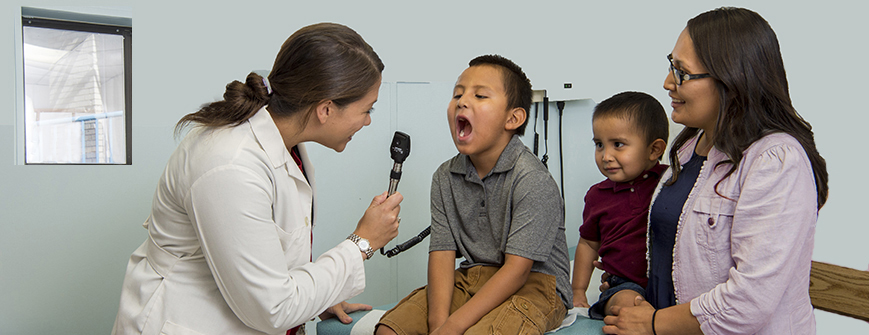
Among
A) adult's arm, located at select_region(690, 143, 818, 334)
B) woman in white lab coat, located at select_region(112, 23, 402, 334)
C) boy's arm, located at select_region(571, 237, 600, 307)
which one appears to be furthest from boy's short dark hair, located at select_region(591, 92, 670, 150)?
woman in white lab coat, located at select_region(112, 23, 402, 334)

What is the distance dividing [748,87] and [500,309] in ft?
2.24

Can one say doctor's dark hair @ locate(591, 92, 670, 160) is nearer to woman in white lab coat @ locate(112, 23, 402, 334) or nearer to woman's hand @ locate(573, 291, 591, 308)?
woman's hand @ locate(573, 291, 591, 308)

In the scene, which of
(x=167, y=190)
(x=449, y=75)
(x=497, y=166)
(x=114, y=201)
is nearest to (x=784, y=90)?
(x=497, y=166)

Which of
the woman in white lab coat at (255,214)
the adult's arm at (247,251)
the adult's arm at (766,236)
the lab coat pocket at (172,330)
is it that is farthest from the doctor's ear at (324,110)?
the adult's arm at (766,236)

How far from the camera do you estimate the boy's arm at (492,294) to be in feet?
4.28

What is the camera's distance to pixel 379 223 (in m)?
1.29

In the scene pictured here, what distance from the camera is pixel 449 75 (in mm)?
2535

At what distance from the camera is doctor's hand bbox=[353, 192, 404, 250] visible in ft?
4.23

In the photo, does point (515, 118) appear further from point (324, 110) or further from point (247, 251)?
point (247, 251)

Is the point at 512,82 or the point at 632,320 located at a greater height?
the point at 512,82

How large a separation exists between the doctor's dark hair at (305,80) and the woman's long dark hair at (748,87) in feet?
2.29

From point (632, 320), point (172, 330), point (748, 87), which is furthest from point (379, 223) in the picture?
point (748, 87)

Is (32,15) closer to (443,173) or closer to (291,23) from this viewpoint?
(291,23)

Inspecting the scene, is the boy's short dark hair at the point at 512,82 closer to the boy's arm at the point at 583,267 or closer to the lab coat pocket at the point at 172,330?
the boy's arm at the point at 583,267
